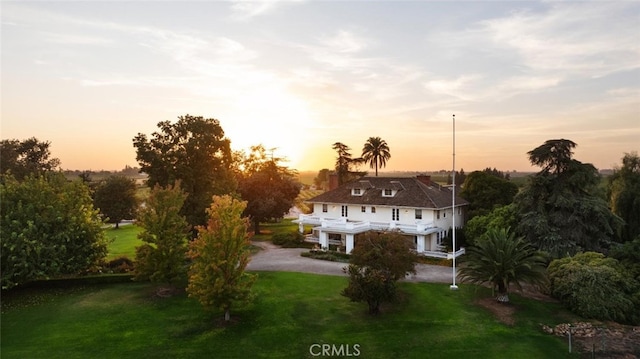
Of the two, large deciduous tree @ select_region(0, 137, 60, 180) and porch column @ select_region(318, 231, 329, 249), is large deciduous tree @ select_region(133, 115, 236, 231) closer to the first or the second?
porch column @ select_region(318, 231, 329, 249)

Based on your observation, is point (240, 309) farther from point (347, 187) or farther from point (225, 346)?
point (347, 187)

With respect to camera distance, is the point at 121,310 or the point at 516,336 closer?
the point at 516,336

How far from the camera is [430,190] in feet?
157

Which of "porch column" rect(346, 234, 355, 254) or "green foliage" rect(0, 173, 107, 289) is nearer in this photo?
"green foliage" rect(0, 173, 107, 289)

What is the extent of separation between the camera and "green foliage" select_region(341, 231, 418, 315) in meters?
24.4

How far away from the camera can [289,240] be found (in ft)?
158

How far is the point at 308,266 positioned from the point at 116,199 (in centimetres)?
4874

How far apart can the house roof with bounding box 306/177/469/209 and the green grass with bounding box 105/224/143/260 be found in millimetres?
21824

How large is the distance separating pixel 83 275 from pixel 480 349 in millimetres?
31328

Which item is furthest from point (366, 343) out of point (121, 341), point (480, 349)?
point (121, 341)

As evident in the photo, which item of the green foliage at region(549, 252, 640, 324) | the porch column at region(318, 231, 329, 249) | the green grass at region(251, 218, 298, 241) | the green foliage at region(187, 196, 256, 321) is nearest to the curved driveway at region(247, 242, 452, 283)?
the porch column at region(318, 231, 329, 249)

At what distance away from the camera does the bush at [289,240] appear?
1882 inches

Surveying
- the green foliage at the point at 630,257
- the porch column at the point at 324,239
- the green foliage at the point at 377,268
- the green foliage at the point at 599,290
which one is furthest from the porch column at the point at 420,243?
the green foliage at the point at 630,257

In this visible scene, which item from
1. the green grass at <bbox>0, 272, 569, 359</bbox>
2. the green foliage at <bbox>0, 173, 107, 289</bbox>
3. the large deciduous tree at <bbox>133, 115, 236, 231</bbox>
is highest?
the large deciduous tree at <bbox>133, 115, 236, 231</bbox>
